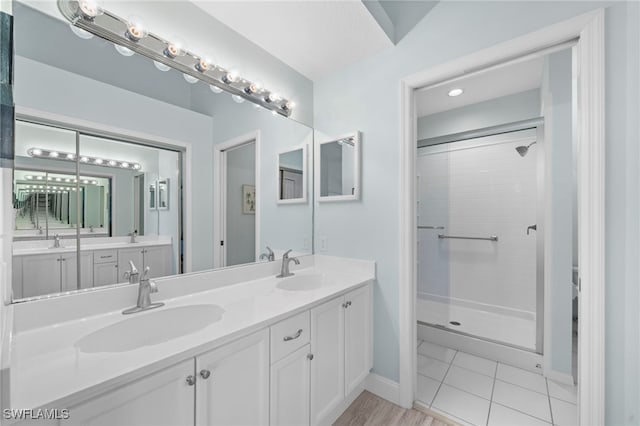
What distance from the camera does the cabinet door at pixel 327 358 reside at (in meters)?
1.29

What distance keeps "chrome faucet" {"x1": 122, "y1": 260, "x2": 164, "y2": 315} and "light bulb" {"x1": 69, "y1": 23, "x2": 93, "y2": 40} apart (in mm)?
961

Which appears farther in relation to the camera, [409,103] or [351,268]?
[351,268]

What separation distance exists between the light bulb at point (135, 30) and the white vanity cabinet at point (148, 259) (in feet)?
3.13

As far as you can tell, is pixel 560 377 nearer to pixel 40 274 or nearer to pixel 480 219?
pixel 480 219

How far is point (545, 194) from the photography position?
74.0 inches

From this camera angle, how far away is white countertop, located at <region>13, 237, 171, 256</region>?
3.18 feet

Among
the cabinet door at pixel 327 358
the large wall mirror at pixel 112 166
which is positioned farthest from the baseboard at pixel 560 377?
the large wall mirror at pixel 112 166

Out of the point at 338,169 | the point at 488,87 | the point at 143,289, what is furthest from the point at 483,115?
the point at 143,289

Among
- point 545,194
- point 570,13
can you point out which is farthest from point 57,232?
point 545,194

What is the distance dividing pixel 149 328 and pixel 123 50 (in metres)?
1.22

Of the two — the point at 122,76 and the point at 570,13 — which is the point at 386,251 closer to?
the point at 570,13

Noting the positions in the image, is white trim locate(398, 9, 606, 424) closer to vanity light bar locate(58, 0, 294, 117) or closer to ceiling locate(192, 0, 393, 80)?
ceiling locate(192, 0, 393, 80)

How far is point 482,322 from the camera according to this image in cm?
272

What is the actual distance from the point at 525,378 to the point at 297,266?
182cm
